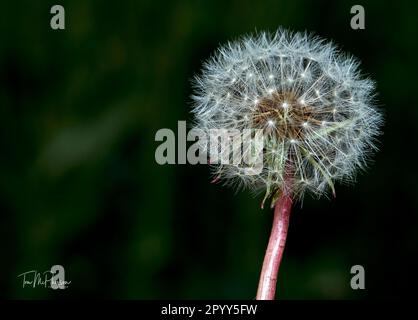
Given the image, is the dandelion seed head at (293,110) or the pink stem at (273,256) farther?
the dandelion seed head at (293,110)

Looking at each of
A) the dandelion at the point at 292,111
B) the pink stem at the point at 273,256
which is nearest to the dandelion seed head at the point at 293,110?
the dandelion at the point at 292,111

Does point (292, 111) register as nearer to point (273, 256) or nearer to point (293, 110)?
point (293, 110)

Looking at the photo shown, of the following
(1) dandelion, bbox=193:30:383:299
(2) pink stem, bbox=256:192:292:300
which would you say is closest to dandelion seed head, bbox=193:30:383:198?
(1) dandelion, bbox=193:30:383:299

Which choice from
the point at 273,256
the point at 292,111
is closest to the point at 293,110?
the point at 292,111

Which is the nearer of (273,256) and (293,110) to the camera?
(273,256)

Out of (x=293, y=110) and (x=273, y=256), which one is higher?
(x=293, y=110)

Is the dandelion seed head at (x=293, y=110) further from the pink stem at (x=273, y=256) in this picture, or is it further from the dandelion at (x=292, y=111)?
the pink stem at (x=273, y=256)
